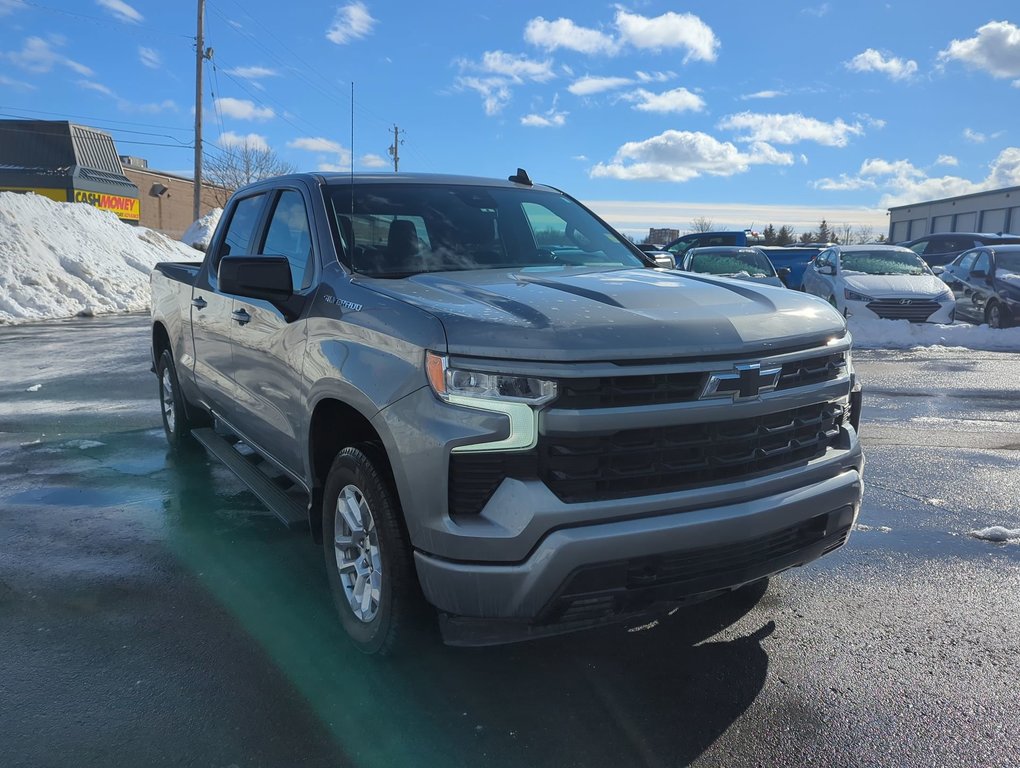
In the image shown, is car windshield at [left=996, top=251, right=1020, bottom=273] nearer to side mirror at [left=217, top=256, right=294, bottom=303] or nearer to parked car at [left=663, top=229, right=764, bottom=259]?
parked car at [left=663, top=229, right=764, bottom=259]

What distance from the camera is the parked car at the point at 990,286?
48.2 feet

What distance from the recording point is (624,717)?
2865 millimetres

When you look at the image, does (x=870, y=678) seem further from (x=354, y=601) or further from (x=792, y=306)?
(x=354, y=601)

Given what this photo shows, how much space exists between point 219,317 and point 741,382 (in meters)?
3.25

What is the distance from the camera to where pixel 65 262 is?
64.1 ft

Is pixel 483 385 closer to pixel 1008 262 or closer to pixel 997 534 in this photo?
pixel 997 534

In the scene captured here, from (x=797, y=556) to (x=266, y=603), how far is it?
239cm

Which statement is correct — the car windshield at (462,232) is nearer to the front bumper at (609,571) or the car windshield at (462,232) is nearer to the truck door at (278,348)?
the truck door at (278,348)

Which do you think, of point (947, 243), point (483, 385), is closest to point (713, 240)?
point (947, 243)

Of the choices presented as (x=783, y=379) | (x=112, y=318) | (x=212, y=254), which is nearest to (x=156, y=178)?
(x=112, y=318)

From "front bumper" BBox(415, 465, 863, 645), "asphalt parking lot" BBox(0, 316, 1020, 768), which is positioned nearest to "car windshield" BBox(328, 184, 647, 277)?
"front bumper" BBox(415, 465, 863, 645)

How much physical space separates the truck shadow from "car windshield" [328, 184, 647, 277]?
163 centimetres

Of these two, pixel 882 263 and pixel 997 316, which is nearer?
pixel 997 316

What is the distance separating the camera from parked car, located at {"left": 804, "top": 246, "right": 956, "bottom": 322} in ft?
46.3
